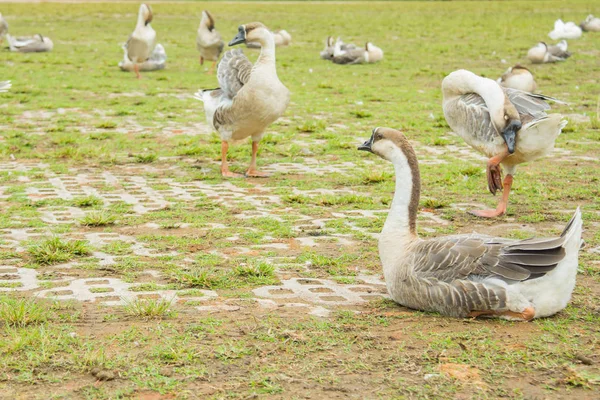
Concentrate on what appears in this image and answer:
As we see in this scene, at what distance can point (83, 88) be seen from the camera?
51.9 ft

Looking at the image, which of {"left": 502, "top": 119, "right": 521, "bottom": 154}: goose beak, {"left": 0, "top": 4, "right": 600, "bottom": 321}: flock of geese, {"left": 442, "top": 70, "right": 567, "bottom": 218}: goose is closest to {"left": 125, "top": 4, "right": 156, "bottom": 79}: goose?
{"left": 0, "top": 4, "right": 600, "bottom": 321}: flock of geese

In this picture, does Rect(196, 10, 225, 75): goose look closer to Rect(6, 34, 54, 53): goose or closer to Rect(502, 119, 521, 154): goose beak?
Rect(6, 34, 54, 53): goose

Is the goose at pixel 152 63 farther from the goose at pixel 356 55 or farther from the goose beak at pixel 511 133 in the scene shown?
the goose beak at pixel 511 133

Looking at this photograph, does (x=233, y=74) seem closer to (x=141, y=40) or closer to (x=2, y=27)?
(x=141, y=40)

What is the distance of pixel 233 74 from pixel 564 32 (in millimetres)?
18635

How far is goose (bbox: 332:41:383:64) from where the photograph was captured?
67.7 ft

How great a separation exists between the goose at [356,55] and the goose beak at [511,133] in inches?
541

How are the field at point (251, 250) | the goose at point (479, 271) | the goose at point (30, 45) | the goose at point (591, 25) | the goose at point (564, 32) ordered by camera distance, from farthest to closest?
the goose at point (591, 25)
the goose at point (564, 32)
the goose at point (30, 45)
the goose at point (479, 271)
the field at point (251, 250)

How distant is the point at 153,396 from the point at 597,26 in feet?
90.0

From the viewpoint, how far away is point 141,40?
1712 cm

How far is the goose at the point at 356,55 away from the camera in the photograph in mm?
20625

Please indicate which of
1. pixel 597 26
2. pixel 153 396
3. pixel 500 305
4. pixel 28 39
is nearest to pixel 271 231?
pixel 500 305

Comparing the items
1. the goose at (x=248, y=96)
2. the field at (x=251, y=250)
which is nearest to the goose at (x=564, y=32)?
the field at (x=251, y=250)

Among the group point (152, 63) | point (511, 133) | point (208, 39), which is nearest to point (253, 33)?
point (511, 133)
